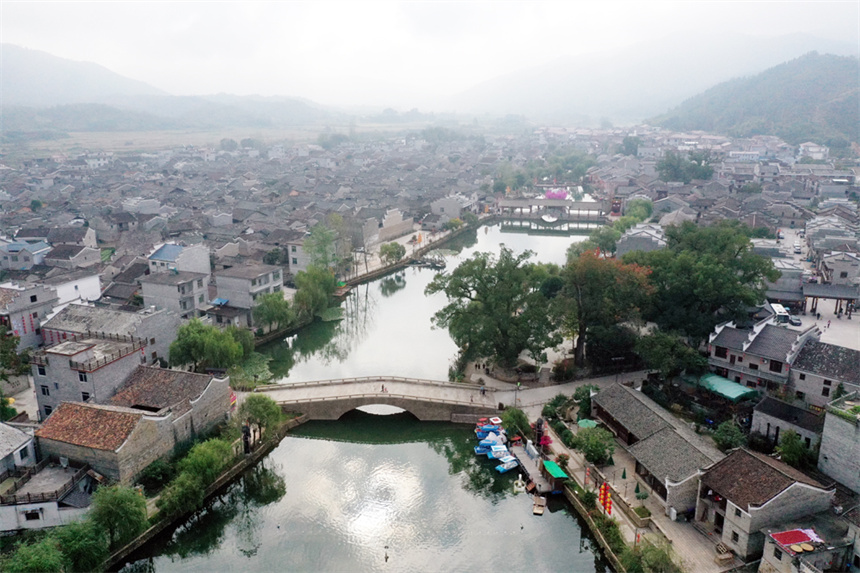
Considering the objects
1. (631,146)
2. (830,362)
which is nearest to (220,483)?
(830,362)

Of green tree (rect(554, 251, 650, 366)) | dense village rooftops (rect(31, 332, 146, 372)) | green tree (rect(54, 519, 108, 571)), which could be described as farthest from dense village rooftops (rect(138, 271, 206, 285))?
green tree (rect(554, 251, 650, 366))

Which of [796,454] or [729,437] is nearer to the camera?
[796,454]

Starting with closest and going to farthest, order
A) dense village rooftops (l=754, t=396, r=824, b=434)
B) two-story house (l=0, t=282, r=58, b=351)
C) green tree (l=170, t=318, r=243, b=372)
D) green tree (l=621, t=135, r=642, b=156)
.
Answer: dense village rooftops (l=754, t=396, r=824, b=434) → green tree (l=170, t=318, r=243, b=372) → two-story house (l=0, t=282, r=58, b=351) → green tree (l=621, t=135, r=642, b=156)

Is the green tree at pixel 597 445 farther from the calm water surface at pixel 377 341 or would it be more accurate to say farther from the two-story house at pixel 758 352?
the calm water surface at pixel 377 341

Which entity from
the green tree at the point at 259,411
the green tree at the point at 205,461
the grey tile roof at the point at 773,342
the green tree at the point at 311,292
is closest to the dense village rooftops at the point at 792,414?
the grey tile roof at the point at 773,342

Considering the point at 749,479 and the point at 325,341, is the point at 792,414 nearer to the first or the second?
the point at 749,479

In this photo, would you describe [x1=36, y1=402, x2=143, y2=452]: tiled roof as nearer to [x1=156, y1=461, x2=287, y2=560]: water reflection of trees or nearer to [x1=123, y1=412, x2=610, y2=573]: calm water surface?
[x1=123, y1=412, x2=610, y2=573]: calm water surface
